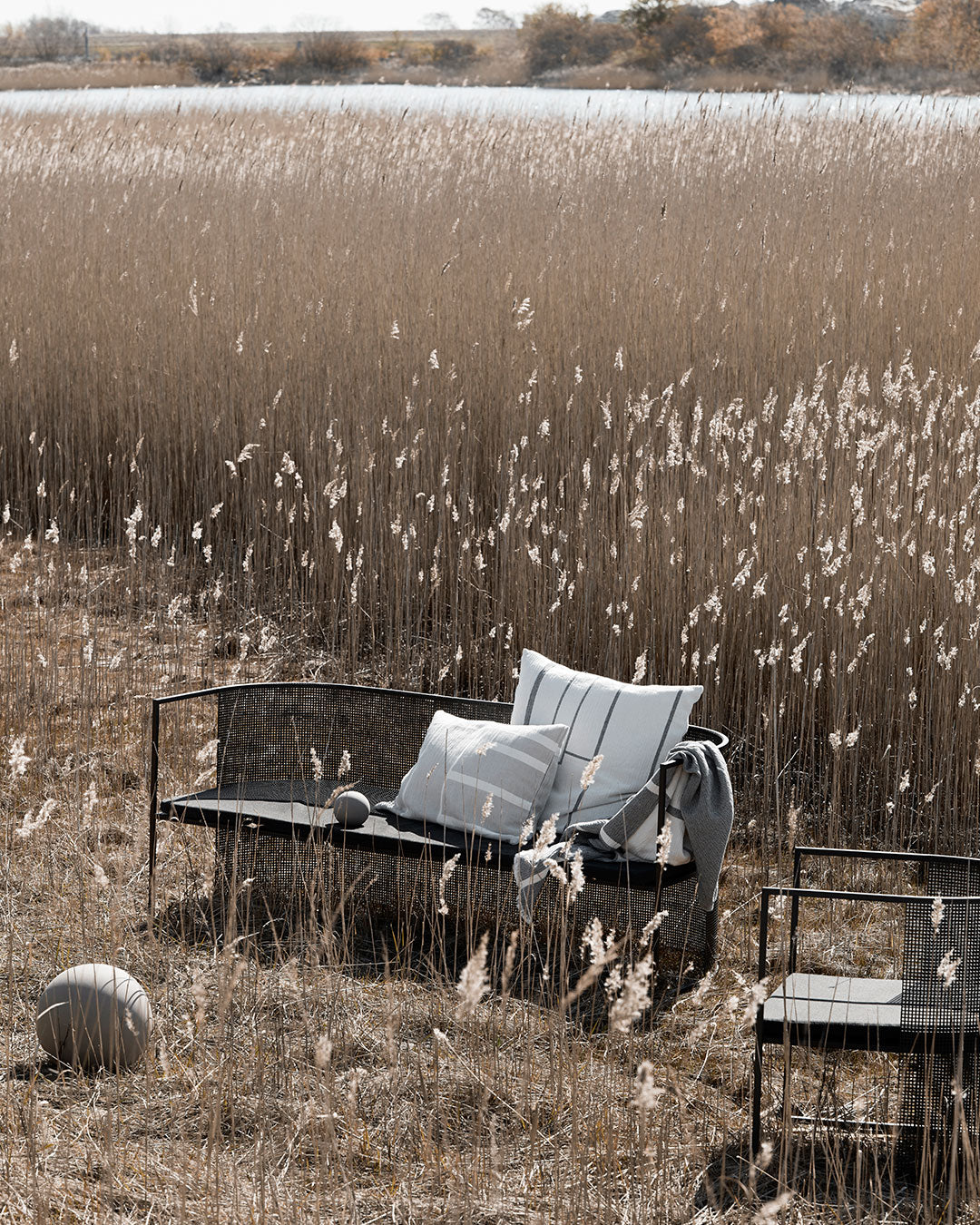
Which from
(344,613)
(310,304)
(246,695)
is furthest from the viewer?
(310,304)

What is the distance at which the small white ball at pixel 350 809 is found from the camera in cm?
→ 272

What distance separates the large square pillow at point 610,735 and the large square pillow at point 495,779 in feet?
0.13

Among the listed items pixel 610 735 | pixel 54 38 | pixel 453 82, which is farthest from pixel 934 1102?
pixel 54 38

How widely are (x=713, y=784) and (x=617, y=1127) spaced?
751 millimetres

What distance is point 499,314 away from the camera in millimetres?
5176

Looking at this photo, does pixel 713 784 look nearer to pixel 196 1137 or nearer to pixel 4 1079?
pixel 196 1137

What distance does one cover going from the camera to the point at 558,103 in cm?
1191

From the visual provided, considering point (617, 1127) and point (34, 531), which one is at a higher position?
point (34, 531)

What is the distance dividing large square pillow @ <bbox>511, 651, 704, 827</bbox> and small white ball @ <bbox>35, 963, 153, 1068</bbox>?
0.90m

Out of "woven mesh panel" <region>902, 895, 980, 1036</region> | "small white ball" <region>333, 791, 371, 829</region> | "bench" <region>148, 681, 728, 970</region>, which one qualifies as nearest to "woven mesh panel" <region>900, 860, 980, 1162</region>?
"woven mesh panel" <region>902, 895, 980, 1036</region>

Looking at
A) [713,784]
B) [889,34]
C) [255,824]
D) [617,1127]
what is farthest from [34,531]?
[889,34]

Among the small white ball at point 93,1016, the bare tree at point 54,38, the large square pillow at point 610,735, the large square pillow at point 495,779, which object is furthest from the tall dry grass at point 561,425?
the bare tree at point 54,38

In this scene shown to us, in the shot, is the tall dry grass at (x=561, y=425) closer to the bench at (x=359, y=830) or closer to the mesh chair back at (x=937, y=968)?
the bench at (x=359, y=830)

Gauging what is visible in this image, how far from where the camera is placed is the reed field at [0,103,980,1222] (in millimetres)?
1986
